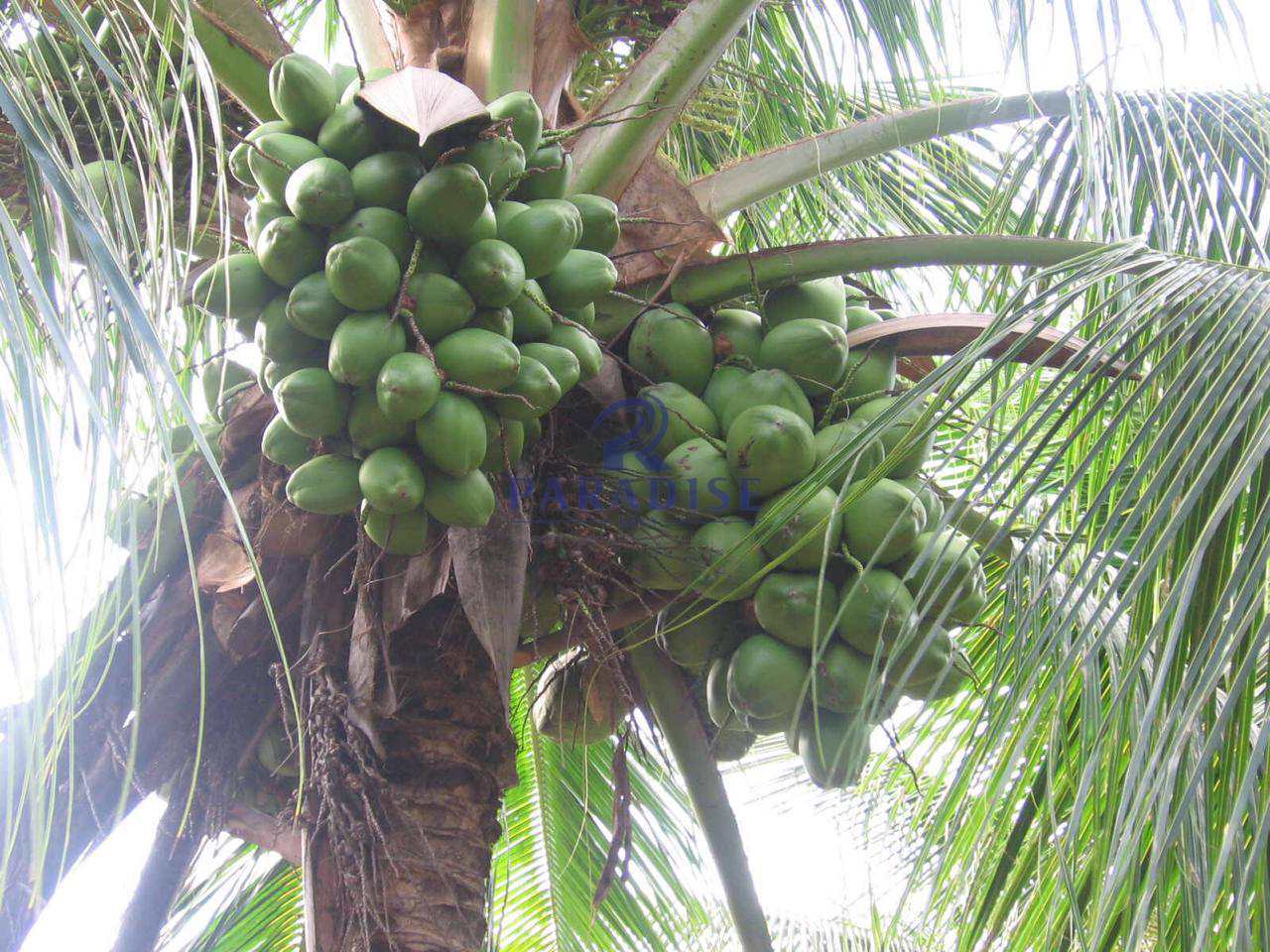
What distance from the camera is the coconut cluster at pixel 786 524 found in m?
1.50

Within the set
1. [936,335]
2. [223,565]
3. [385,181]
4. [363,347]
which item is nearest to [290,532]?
[223,565]

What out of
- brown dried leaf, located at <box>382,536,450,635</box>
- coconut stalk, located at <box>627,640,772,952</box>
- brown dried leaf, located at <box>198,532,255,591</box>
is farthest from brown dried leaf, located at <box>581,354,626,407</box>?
brown dried leaf, located at <box>198,532,255,591</box>

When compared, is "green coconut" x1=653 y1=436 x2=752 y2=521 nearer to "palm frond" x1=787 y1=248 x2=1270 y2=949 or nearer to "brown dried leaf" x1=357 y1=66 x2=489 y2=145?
"palm frond" x1=787 y1=248 x2=1270 y2=949

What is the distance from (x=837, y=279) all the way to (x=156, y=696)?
118cm

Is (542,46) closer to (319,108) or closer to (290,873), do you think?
(319,108)

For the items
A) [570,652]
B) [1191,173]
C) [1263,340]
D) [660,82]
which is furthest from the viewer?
[1191,173]

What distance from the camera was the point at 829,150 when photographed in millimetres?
2023

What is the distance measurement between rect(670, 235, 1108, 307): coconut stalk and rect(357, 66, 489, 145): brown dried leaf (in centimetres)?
53

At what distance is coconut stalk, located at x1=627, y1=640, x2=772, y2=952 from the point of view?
5.97 ft

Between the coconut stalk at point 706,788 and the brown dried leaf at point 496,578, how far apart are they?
0.37 meters

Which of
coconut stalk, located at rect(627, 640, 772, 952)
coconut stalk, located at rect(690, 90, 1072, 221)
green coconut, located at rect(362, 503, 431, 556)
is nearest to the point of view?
green coconut, located at rect(362, 503, 431, 556)

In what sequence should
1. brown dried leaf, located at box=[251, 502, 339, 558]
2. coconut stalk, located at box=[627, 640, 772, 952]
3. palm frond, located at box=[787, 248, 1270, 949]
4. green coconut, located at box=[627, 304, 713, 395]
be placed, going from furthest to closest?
coconut stalk, located at box=[627, 640, 772, 952] < green coconut, located at box=[627, 304, 713, 395] < brown dried leaf, located at box=[251, 502, 339, 558] < palm frond, located at box=[787, 248, 1270, 949]

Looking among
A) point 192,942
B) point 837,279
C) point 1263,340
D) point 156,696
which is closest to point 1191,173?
point 837,279

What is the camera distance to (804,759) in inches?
65.7
